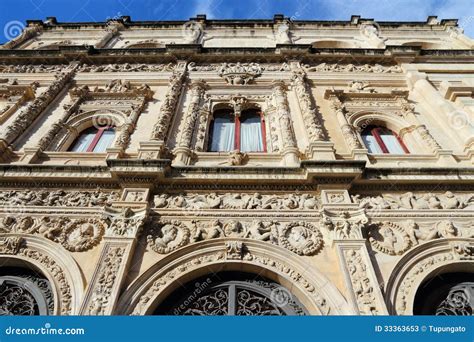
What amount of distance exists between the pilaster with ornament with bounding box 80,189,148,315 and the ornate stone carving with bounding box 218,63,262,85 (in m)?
5.86

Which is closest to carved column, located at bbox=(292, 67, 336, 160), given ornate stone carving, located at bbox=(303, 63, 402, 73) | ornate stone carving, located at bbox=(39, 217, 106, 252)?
ornate stone carving, located at bbox=(303, 63, 402, 73)

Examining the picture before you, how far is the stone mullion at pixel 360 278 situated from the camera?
176 inches

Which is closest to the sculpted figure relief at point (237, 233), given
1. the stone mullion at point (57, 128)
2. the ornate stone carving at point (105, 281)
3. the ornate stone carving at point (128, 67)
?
the ornate stone carving at point (105, 281)

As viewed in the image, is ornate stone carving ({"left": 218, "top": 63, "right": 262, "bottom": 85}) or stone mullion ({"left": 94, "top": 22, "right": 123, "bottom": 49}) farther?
stone mullion ({"left": 94, "top": 22, "right": 123, "bottom": 49})

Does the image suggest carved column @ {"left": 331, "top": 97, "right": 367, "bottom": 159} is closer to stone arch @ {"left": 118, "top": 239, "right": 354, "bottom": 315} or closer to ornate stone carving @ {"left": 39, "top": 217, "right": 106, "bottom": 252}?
stone arch @ {"left": 118, "top": 239, "right": 354, "bottom": 315}

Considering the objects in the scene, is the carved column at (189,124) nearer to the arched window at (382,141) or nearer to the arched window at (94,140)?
the arched window at (94,140)

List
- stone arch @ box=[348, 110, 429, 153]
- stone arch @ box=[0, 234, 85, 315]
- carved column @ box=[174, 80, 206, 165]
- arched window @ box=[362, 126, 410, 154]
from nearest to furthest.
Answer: stone arch @ box=[0, 234, 85, 315] < carved column @ box=[174, 80, 206, 165] < arched window @ box=[362, 126, 410, 154] < stone arch @ box=[348, 110, 429, 153]

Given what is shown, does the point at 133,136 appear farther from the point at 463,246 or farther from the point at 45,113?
the point at 463,246

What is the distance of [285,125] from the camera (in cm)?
838

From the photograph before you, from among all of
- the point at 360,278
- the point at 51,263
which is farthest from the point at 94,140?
the point at 360,278

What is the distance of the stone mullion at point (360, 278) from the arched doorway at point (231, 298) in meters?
0.81

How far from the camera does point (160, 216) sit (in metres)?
6.04

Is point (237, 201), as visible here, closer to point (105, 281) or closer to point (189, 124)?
point (105, 281)

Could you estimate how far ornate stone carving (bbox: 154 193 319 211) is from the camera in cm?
619
